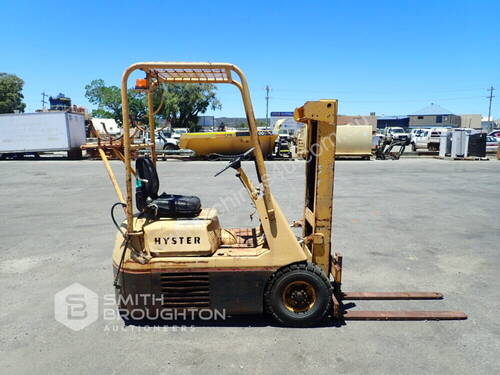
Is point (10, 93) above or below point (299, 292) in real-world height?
above

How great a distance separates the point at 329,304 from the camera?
3.77 m

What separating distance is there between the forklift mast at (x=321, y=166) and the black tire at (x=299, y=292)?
336 millimetres

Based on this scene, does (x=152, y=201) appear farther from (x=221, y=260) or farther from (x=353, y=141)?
(x=353, y=141)

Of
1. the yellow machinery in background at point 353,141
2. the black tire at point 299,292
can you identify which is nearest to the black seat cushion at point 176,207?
the black tire at point 299,292

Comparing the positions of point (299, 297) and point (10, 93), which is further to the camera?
point (10, 93)

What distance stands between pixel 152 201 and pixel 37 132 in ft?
86.7

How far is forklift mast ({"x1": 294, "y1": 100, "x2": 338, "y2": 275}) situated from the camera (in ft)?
12.0

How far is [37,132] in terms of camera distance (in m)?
25.6

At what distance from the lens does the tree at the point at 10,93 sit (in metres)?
56.5

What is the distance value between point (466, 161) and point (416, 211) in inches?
739

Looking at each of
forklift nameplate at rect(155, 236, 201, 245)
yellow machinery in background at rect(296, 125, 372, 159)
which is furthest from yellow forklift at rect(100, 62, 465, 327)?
yellow machinery in background at rect(296, 125, 372, 159)

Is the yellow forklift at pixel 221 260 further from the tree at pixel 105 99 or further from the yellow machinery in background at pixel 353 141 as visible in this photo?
the tree at pixel 105 99

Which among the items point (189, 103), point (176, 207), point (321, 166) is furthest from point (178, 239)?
point (189, 103)

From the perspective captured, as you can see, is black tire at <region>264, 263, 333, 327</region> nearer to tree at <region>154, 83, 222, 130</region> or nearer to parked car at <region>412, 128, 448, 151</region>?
parked car at <region>412, 128, 448, 151</region>
